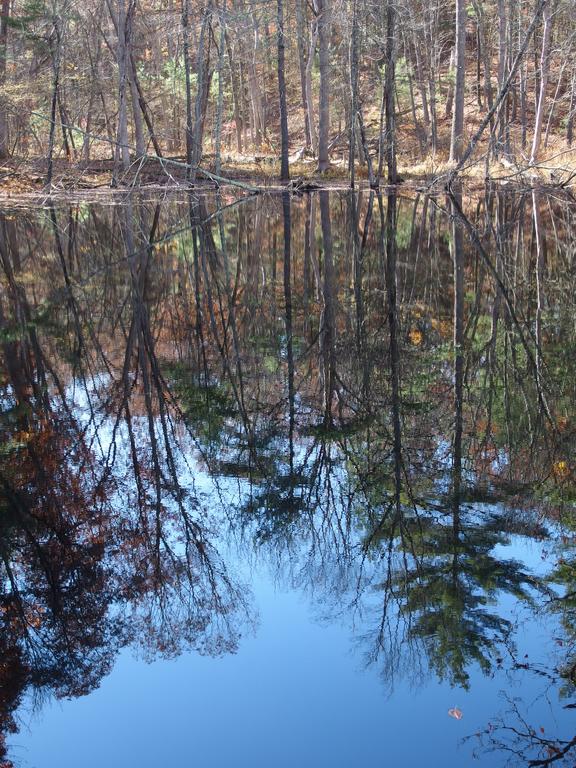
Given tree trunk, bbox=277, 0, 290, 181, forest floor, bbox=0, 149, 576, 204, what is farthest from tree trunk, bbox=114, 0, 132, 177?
tree trunk, bbox=277, 0, 290, 181

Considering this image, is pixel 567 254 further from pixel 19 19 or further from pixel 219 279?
pixel 19 19

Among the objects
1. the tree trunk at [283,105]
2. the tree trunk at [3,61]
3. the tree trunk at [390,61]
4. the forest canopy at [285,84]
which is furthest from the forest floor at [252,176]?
the tree trunk at [390,61]

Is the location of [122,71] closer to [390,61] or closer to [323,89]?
[323,89]

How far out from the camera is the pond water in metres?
3.34

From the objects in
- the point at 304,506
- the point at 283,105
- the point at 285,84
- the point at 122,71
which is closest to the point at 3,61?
the point at 122,71

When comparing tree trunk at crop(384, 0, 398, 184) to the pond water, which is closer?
the pond water

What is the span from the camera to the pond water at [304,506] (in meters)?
3.34

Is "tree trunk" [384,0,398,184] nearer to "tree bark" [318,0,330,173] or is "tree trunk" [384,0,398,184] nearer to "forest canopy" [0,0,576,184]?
"forest canopy" [0,0,576,184]

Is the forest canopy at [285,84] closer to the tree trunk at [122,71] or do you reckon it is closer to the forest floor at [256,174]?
the tree trunk at [122,71]

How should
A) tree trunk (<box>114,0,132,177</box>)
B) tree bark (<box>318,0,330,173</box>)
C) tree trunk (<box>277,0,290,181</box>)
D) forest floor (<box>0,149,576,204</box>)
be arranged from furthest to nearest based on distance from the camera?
tree bark (<box>318,0,330,173</box>) < tree trunk (<box>277,0,290,181</box>) < tree trunk (<box>114,0,132,177</box>) < forest floor (<box>0,149,576,204</box>)

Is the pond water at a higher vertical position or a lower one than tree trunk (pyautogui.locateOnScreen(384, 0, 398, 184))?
lower

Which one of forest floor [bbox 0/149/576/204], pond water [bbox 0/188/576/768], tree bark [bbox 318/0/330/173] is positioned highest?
tree bark [bbox 318/0/330/173]

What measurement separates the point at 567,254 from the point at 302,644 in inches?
428

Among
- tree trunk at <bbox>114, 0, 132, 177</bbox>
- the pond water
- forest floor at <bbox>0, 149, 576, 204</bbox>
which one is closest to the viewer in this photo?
the pond water
